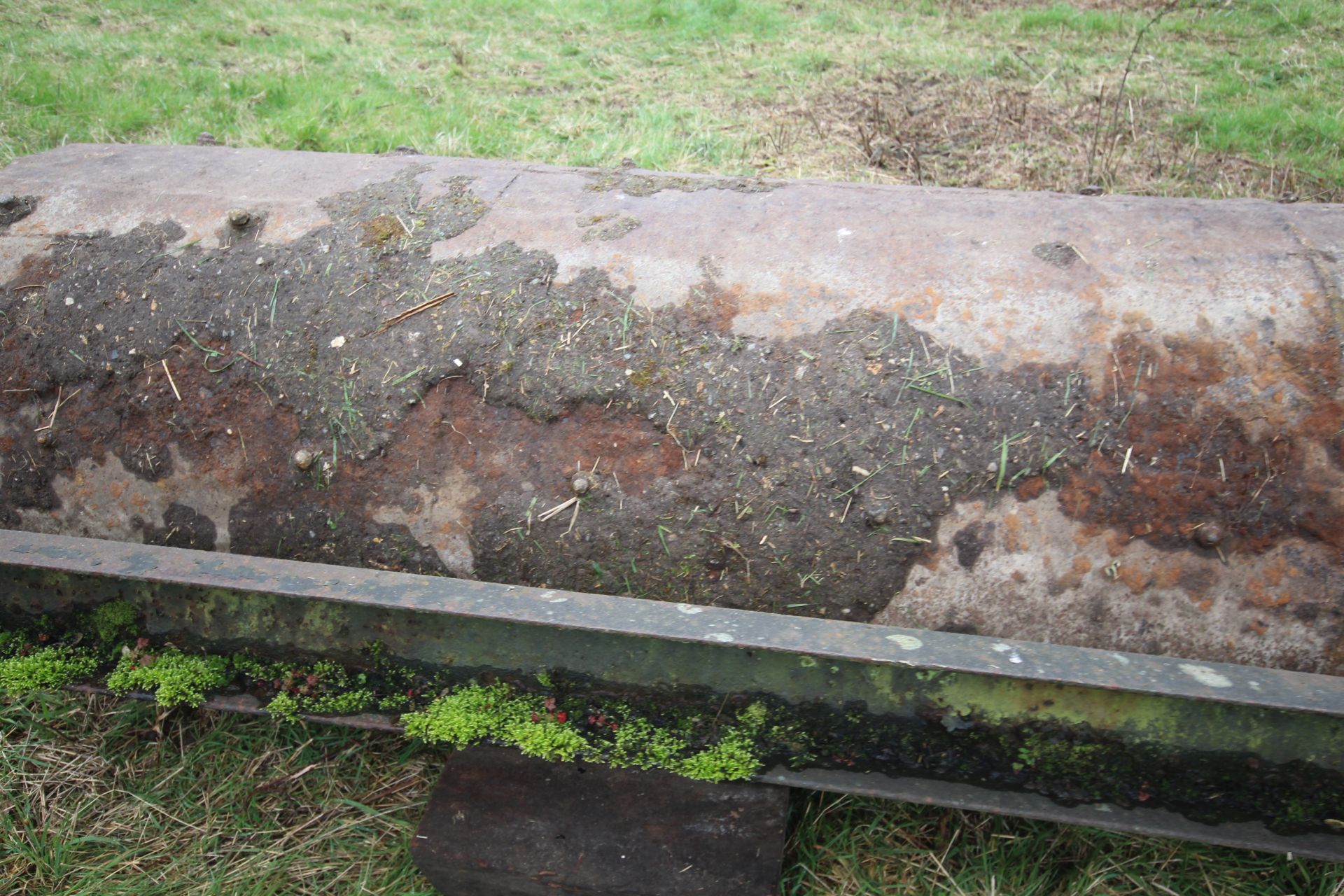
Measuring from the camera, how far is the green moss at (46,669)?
2100mm

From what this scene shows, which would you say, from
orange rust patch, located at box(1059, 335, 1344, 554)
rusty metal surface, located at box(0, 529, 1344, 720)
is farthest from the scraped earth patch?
rusty metal surface, located at box(0, 529, 1344, 720)

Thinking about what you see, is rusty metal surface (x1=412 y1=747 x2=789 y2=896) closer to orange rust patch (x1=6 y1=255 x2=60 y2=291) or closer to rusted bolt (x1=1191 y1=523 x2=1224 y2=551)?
rusted bolt (x1=1191 y1=523 x2=1224 y2=551)

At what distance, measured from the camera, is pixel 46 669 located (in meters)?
2.10

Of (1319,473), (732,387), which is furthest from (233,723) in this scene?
(1319,473)

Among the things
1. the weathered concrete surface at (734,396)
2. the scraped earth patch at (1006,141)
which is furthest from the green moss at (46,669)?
the scraped earth patch at (1006,141)

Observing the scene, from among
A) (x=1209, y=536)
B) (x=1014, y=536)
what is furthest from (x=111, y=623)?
(x=1209, y=536)

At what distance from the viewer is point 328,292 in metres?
2.17

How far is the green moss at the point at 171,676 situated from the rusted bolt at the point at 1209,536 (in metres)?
2.13

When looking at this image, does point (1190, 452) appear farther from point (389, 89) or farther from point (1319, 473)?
point (389, 89)

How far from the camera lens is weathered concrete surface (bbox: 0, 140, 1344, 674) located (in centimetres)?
181

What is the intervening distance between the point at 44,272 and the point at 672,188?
162cm

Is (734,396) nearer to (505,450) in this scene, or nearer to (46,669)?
(505,450)

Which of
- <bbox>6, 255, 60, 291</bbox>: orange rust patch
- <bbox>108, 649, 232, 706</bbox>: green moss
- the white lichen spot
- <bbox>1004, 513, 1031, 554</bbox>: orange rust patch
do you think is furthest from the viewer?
<bbox>6, 255, 60, 291</bbox>: orange rust patch

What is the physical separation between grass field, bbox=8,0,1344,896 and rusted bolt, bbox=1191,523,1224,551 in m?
0.73
